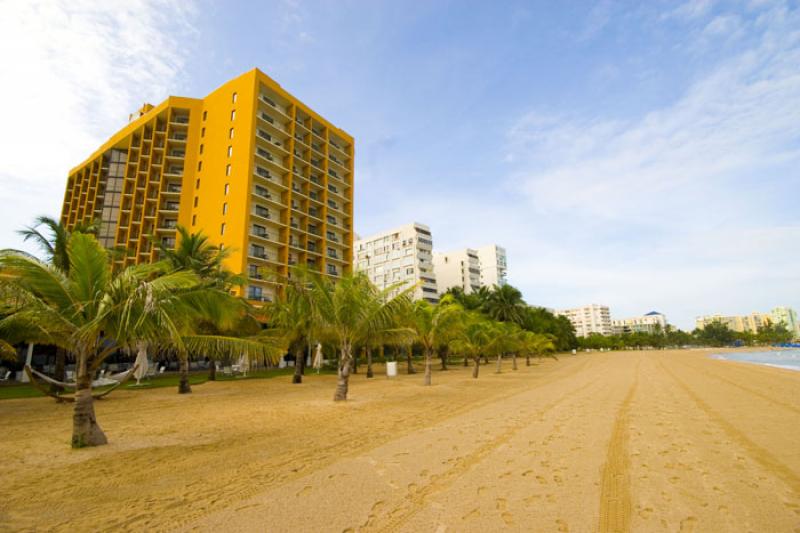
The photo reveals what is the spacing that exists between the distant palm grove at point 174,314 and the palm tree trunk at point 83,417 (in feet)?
0.06

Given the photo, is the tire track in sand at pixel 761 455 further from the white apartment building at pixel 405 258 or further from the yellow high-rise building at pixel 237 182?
the white apartment building at pixel 405 258

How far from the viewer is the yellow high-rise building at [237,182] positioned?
40562mm

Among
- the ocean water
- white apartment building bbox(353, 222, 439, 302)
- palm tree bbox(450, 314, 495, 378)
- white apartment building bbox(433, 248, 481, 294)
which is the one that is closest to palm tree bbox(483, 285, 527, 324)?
white apartment building bbox(353, 222, 439, 302)

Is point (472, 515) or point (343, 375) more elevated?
point (343, 375)

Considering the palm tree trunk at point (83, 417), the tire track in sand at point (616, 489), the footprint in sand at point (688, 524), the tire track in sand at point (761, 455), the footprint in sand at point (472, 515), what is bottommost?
the tire track in sand at point (761, 455)

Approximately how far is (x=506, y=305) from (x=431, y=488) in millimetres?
55105

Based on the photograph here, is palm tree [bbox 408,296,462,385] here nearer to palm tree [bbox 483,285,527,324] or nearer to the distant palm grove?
the distant palm grove

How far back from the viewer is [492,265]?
96.9m

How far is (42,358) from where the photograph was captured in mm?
24156

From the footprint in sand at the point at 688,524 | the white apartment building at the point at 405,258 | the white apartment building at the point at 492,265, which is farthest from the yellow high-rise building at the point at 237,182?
the white apartment building at the point at 492,265

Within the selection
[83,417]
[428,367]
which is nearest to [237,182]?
[428,367]

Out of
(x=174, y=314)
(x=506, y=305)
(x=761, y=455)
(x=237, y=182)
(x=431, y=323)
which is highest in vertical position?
(x=237, y=182)

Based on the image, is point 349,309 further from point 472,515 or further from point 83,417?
point 472,515

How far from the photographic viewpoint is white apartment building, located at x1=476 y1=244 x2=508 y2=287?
316ft
